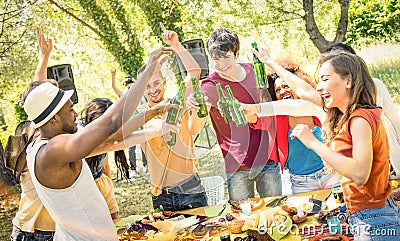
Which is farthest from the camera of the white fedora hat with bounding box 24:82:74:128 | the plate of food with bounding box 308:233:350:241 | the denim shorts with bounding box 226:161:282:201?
the denim shorts with bounding box 226:161:282:201

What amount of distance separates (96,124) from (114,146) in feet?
2.43

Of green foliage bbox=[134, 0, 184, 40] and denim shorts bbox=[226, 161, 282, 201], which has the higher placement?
green foliage bbox=[134, 0, 184, 40]

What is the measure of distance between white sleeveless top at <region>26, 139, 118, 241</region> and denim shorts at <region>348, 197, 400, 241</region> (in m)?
0.84

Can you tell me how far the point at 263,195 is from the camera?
8.64 ft

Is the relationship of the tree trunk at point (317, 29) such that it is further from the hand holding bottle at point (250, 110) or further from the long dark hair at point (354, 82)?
the long dark hair at point (354, 82)

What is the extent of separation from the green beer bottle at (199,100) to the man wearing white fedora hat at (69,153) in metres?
0.14

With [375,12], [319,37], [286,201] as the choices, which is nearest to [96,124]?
[286,201]

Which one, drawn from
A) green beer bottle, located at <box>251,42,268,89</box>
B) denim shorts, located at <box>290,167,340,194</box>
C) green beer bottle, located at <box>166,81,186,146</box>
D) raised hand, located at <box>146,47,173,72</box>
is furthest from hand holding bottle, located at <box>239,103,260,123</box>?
denim shorts, located at <box>290,167,340,194</box>

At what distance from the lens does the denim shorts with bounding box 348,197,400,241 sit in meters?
1.57

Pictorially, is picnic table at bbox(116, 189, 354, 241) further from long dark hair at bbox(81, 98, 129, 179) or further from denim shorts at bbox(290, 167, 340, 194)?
long dark hair at bbox(81, 98, 129, 179)

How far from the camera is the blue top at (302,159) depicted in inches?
99.6

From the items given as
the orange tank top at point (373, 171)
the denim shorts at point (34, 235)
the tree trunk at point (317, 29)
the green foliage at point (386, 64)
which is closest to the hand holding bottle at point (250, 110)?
the orange tank top at point (373, 171)

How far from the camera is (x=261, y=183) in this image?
103 inches

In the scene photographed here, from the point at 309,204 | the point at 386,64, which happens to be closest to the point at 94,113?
the point at 309,204
